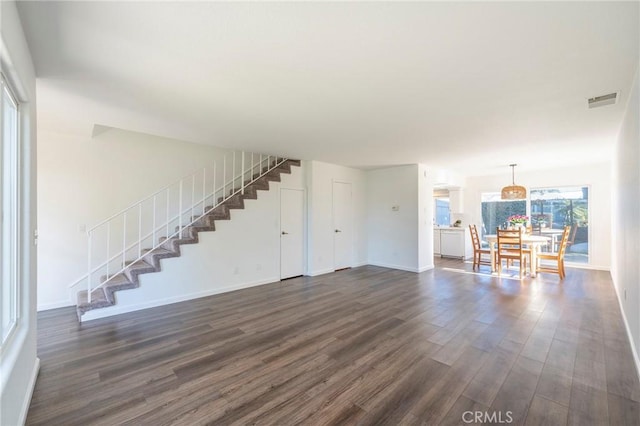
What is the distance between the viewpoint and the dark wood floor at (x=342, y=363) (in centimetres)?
185

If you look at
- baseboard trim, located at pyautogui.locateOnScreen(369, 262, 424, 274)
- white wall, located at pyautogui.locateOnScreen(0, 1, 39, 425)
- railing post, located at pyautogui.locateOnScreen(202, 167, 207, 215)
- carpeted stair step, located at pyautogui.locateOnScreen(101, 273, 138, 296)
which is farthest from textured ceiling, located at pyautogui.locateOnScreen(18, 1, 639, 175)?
baseboard trim, located at pyautogui.locateOnScreen(369, 262, 424, 274)

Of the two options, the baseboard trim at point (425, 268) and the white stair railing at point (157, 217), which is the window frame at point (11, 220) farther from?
the baseboard trim at point (425, 268)

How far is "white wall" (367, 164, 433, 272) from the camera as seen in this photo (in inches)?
244

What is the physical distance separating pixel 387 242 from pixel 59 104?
6.15m

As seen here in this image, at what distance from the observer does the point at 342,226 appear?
21.7 feet

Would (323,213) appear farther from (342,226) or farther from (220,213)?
(220,213)

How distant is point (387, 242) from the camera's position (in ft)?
22.3

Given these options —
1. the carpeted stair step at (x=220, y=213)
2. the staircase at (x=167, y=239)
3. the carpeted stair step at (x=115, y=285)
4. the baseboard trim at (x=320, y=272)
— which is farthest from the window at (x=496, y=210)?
the carpeted stair step at (x=115, y=285)

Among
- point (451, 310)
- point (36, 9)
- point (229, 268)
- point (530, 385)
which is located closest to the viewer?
point (36, 9)

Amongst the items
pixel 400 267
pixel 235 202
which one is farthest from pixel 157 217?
pixel 400 267

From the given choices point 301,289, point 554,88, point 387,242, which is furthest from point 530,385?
point 387,242

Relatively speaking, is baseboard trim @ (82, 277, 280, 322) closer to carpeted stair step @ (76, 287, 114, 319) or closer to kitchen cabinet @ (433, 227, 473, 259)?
carpeted stair step @ (76, 287, 114, 319)

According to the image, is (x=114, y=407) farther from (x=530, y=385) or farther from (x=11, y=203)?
(x=530, y=385)

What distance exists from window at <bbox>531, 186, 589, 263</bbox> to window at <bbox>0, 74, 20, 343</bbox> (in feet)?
30.4
